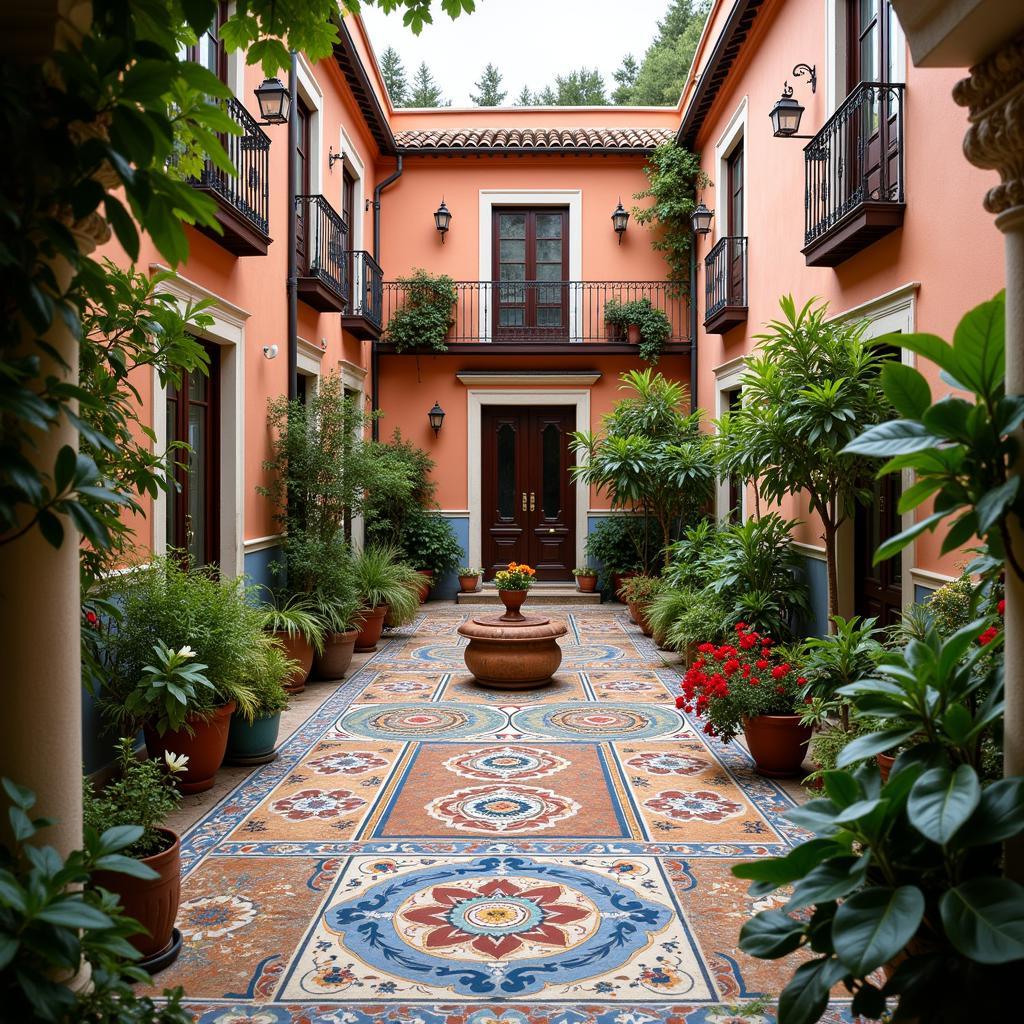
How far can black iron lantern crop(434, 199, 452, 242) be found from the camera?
43.8ft

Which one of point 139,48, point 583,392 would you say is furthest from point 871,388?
point 583,392

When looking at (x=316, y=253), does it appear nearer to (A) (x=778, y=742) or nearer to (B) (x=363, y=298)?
(B) (x=363, y=298)

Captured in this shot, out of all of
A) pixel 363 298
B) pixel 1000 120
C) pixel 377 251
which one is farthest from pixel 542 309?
pixel 1000 120

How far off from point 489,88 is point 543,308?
1976 cm

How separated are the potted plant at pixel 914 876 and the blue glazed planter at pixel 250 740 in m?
3.95

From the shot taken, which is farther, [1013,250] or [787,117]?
[787,117]

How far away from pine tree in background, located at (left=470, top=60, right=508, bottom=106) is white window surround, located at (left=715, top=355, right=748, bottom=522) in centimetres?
2217

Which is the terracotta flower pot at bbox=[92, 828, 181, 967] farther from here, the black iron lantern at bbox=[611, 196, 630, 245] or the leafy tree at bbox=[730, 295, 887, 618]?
the black iron lantern at bbox=[611, 196, 630, 245]

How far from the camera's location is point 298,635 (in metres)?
7.32

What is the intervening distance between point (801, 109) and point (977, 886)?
6895 mm

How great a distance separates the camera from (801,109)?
728cm

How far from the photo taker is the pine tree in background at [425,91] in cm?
2908

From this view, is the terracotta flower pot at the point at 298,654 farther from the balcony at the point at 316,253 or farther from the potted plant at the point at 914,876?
the potted plant at the point at 914,876

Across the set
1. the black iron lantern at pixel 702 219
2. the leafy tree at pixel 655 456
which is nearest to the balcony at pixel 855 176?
the leafy tree at pixel 655 456
